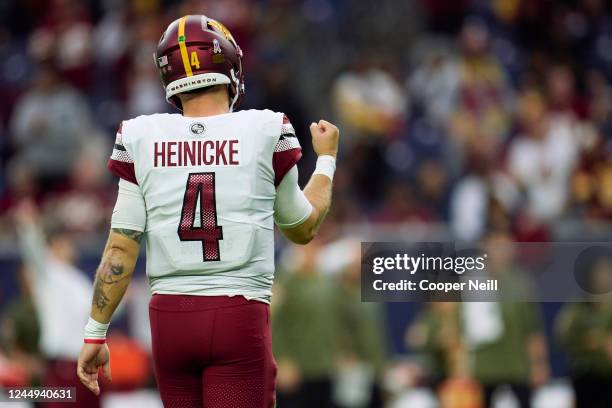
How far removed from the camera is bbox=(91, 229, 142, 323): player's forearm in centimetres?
468

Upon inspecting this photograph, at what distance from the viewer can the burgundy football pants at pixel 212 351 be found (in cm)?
452

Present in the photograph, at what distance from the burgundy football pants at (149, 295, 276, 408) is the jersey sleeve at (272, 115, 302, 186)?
47 centimetres

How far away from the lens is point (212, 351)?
4.52 m

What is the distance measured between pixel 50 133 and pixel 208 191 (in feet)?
29.5

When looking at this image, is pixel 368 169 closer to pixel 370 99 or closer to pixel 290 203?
pixel 370 99

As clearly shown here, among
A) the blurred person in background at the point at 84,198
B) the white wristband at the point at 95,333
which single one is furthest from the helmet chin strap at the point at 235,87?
the blurred person in background at the point at 84,198

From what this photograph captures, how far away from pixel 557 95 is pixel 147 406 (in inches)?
227

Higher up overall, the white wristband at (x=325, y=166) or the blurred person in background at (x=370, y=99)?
the blurred person in background at (x=370, y=99)

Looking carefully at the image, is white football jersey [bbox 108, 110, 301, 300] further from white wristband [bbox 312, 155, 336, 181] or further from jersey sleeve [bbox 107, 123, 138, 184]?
white wristband [bbox 312, 155, 336, 181]

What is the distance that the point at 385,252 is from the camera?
8.37 m

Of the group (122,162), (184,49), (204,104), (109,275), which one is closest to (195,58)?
(184,49)

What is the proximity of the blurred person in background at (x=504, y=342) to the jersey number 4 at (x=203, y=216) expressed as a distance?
5610mm

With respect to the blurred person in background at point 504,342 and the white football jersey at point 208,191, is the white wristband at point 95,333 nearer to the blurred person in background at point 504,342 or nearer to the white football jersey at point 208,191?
the white football jersey at point 208,191

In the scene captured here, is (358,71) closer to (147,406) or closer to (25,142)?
(25,142)
